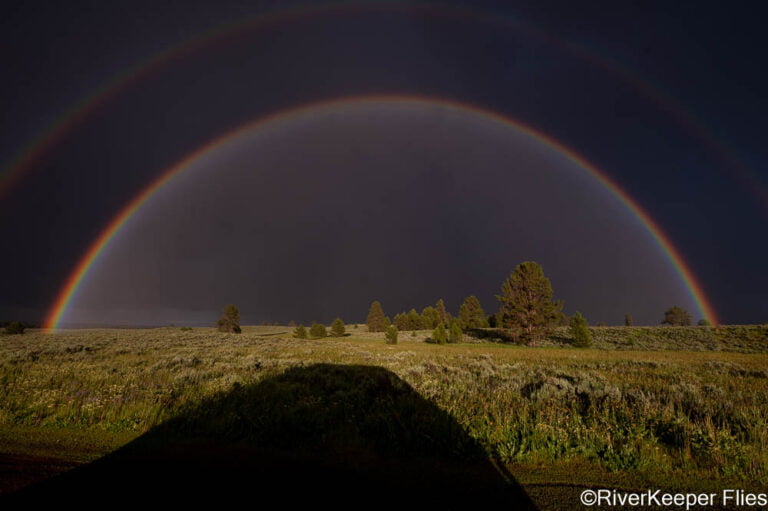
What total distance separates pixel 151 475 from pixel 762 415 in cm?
1349

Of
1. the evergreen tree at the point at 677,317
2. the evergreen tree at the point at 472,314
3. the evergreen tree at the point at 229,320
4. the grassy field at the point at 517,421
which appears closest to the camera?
the grassy field at the point at 517,421

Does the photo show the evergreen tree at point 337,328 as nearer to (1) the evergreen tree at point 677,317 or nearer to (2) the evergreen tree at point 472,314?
(2) the evergreen tree at point 472,314

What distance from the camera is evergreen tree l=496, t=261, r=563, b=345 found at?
4581 cm

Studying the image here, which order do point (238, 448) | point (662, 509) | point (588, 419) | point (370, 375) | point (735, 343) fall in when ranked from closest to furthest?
point (662, 509) < point (238, 448) < point (588, 419) < point (370, 375) < point (735, 343)

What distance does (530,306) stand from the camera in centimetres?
4625

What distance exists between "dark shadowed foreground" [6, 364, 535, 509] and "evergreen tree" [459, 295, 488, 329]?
7249 cm

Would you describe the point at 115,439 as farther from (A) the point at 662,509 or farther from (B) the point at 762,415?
(B) the point at 762,415

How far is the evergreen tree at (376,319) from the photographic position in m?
93.1

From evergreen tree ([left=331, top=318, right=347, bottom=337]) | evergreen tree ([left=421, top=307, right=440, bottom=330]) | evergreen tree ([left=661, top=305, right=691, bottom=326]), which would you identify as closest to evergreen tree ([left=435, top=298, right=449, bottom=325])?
evergreen tree ([left=421, top=307, right=440, bottom=330])

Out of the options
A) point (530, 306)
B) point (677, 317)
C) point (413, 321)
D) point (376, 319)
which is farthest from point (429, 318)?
point (677, 317)

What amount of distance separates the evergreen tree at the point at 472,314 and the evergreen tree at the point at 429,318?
45.2 feet

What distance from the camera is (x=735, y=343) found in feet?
147

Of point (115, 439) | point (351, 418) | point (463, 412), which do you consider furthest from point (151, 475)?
point (463, 412)

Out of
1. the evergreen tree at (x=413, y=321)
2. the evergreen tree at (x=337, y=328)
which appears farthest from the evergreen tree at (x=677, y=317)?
the evergreen tree at (x=337, y=328)
